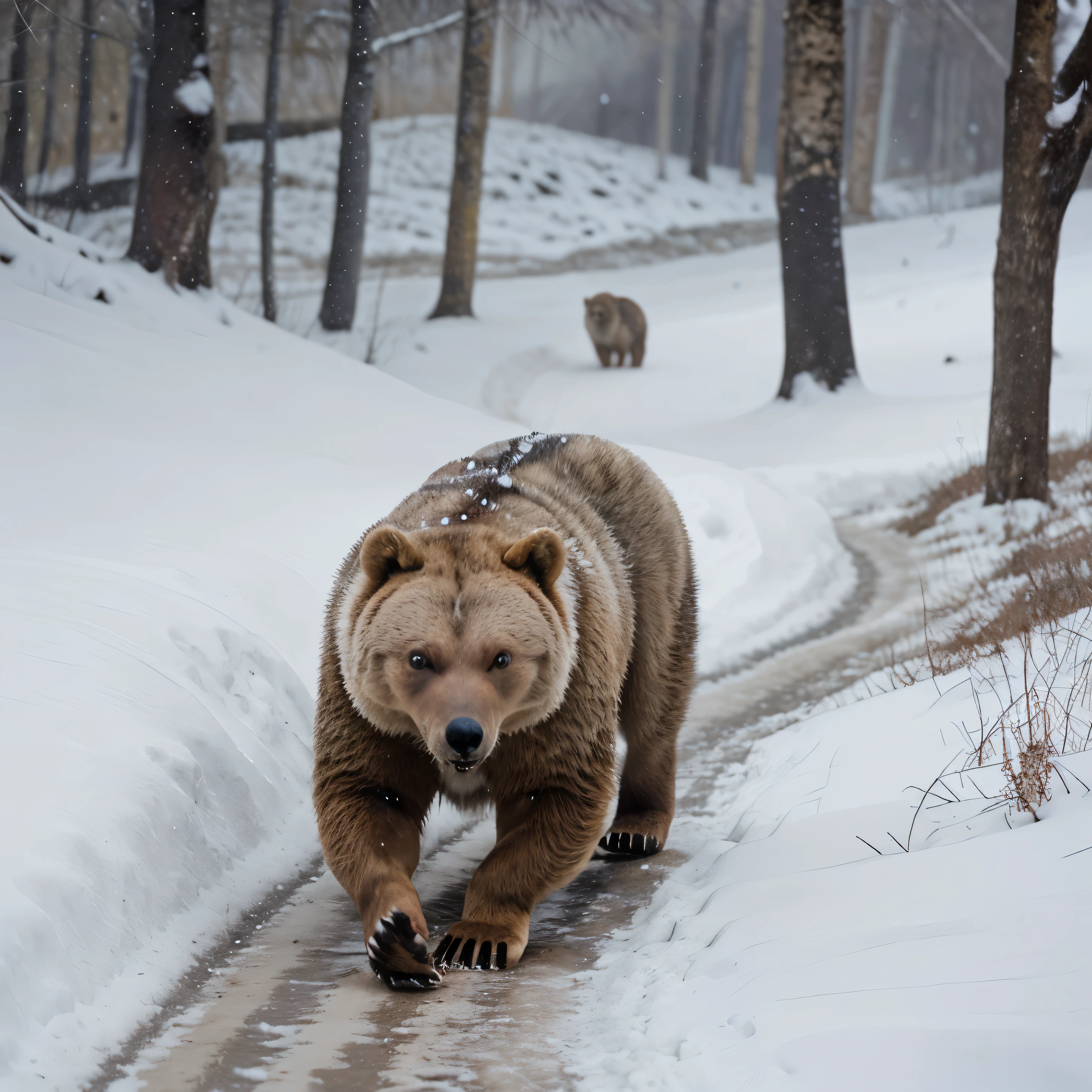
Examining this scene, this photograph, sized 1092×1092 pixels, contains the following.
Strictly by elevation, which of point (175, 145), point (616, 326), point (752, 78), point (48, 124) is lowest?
point (616, 326)

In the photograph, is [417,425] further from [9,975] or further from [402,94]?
[402,94]

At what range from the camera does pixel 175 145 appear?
1008cm

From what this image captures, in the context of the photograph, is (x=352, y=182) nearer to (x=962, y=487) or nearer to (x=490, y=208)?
(x=962, y=487)

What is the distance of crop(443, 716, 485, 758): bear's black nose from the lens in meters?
2.73

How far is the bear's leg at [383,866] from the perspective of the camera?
2863mm

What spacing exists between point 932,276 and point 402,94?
20.8 meters

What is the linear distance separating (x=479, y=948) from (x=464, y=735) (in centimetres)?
70

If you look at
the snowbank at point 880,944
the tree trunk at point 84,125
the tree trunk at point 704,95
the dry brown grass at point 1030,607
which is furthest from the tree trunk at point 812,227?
the tree trunk at point 704,95

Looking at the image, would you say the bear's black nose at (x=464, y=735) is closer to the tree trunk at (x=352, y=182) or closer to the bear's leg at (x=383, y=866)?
the bear's leg at (x=383, y=866)

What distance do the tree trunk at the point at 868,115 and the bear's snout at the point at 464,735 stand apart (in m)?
27.4

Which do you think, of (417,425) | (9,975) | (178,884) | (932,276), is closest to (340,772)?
(178,884)

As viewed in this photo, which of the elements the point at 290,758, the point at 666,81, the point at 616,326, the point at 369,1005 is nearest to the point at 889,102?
the point at 666,81

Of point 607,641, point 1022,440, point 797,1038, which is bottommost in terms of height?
point 797,1038

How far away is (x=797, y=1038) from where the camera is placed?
2.16 meters
